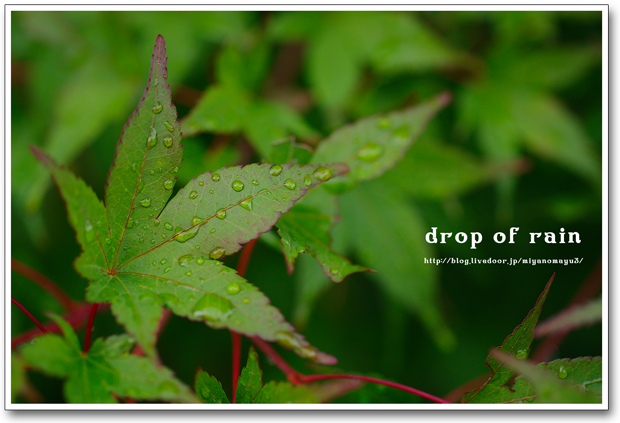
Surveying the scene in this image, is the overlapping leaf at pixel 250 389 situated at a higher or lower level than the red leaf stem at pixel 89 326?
lower

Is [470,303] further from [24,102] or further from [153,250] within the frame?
[24,102]

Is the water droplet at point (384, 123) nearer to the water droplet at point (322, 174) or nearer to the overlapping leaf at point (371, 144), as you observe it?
the overlapping leaf at point (371, 144)

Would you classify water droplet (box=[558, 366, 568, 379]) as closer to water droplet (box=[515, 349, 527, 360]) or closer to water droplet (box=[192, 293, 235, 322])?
water droplet (box=[515, 349, 527, 360])

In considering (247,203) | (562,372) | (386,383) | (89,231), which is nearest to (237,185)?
(247,203)

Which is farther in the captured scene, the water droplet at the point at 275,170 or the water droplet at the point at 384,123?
the water droplet at the point at 384,123

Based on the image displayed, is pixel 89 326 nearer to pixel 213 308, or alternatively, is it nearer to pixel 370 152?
pixel 213 308

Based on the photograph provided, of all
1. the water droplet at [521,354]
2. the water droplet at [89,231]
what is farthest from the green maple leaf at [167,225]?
the water droplet at [521,354]

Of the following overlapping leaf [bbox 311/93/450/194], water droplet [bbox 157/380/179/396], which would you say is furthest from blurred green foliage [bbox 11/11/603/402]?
water droplet [bbox 157/380/179/396]
